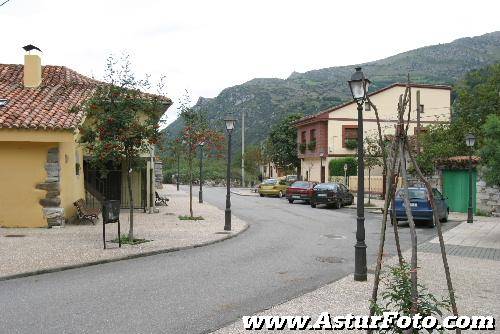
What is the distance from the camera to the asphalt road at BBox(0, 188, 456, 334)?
611 centimetres

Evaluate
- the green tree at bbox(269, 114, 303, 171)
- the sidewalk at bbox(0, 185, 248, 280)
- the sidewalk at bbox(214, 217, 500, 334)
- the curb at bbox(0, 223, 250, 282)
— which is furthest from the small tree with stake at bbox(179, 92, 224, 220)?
the green tree at bbox(269, 114, 303, 171)

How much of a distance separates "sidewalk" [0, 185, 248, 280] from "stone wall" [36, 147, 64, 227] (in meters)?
0.54

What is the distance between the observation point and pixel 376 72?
14512cm

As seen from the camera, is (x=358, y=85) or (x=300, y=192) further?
(x=300, y=192)

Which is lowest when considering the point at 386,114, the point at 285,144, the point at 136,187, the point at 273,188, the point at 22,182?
the point at 273,188

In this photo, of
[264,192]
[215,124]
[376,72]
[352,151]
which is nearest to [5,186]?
[215,124]

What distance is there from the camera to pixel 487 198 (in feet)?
74.3

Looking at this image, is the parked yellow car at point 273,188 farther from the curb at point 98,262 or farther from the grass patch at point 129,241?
the grass patch at point 129,241

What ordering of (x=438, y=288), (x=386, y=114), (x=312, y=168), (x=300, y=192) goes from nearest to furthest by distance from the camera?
(x=438, y=288), (x=300, y=192), (x=386, y=114), (x=312, y=168)

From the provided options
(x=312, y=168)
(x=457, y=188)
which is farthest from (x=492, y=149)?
(x=312, y=168)

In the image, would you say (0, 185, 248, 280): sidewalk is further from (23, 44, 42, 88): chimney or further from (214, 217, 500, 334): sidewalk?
(23, 44, 42, 88): chimney

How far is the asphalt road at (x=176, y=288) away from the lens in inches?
240

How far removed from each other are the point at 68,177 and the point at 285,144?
33.4 meters

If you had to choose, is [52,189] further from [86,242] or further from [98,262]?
[98,262]
